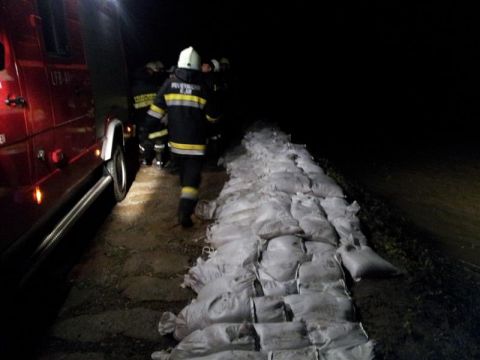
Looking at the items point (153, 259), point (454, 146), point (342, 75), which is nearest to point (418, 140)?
point (454, 146)

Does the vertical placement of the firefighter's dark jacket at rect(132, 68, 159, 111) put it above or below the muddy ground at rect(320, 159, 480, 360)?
above

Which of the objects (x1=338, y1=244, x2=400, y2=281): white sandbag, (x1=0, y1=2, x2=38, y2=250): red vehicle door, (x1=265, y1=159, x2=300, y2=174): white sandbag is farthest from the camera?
(x1=265, y1=159, x2=300, y2=174): white sandbag

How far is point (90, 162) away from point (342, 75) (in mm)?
28263

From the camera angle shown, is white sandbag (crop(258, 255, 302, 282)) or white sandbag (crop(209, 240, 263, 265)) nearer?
white sandbag (crop(258, 255, 302, 282))

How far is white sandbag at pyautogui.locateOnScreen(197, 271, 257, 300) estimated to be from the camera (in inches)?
100

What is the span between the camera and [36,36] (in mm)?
2785

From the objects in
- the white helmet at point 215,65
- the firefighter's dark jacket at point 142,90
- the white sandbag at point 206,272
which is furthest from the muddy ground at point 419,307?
the white helmet at point 215,65

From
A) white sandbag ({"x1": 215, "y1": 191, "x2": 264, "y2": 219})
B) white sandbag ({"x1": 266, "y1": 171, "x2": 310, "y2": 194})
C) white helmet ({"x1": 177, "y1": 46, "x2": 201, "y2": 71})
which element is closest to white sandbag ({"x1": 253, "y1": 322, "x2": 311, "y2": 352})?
white sandbag ({"x1": 215, "y1": 191, "x2": 264, "y2": 219})

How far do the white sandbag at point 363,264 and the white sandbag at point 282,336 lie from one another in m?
0.77

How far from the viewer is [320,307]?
236 cm

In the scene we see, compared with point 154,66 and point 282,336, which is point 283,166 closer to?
point 282,336

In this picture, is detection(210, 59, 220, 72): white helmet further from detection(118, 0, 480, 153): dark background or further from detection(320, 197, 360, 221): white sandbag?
detection(320, 197, 360, 221): white sandbag

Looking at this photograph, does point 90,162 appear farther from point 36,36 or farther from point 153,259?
point 36,36

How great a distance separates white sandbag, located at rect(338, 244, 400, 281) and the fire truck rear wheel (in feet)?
9.60
